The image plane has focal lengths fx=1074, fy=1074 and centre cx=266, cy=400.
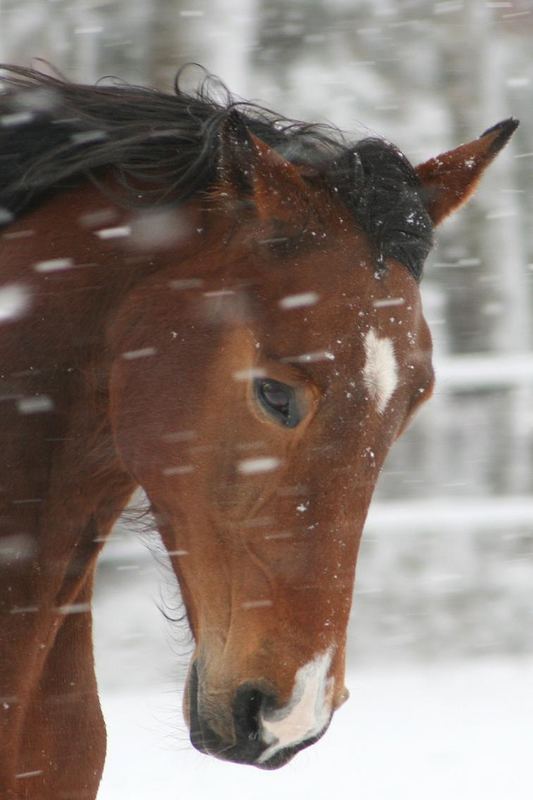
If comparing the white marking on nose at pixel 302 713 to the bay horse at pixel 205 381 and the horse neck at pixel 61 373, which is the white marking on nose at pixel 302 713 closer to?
the bay horse at pixel 205 381

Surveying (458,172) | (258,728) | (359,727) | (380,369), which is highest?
(458,172)

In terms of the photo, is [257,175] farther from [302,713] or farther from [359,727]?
[359,727]

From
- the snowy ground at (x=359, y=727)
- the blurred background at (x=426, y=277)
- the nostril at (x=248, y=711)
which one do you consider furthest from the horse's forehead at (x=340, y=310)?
the blurred background at (x=426, y=277)

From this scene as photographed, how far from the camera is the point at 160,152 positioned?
5.88 ft

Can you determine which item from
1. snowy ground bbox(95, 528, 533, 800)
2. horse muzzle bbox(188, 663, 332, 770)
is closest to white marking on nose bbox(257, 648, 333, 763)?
horse muzzle bbox(188, 663, 332, 770)

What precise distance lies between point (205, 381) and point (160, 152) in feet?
1.38

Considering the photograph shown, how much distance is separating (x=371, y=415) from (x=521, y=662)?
3794mm

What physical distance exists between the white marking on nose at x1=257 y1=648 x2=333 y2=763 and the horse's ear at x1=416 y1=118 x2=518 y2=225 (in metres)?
0.82

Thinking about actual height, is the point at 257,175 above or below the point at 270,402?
above

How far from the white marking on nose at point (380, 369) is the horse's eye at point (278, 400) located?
4.5 inches

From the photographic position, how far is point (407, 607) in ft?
17.2

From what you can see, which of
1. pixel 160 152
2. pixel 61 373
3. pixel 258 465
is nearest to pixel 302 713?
pixel 258 465

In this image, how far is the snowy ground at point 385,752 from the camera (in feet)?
12.3

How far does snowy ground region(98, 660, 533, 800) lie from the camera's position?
3.75m
